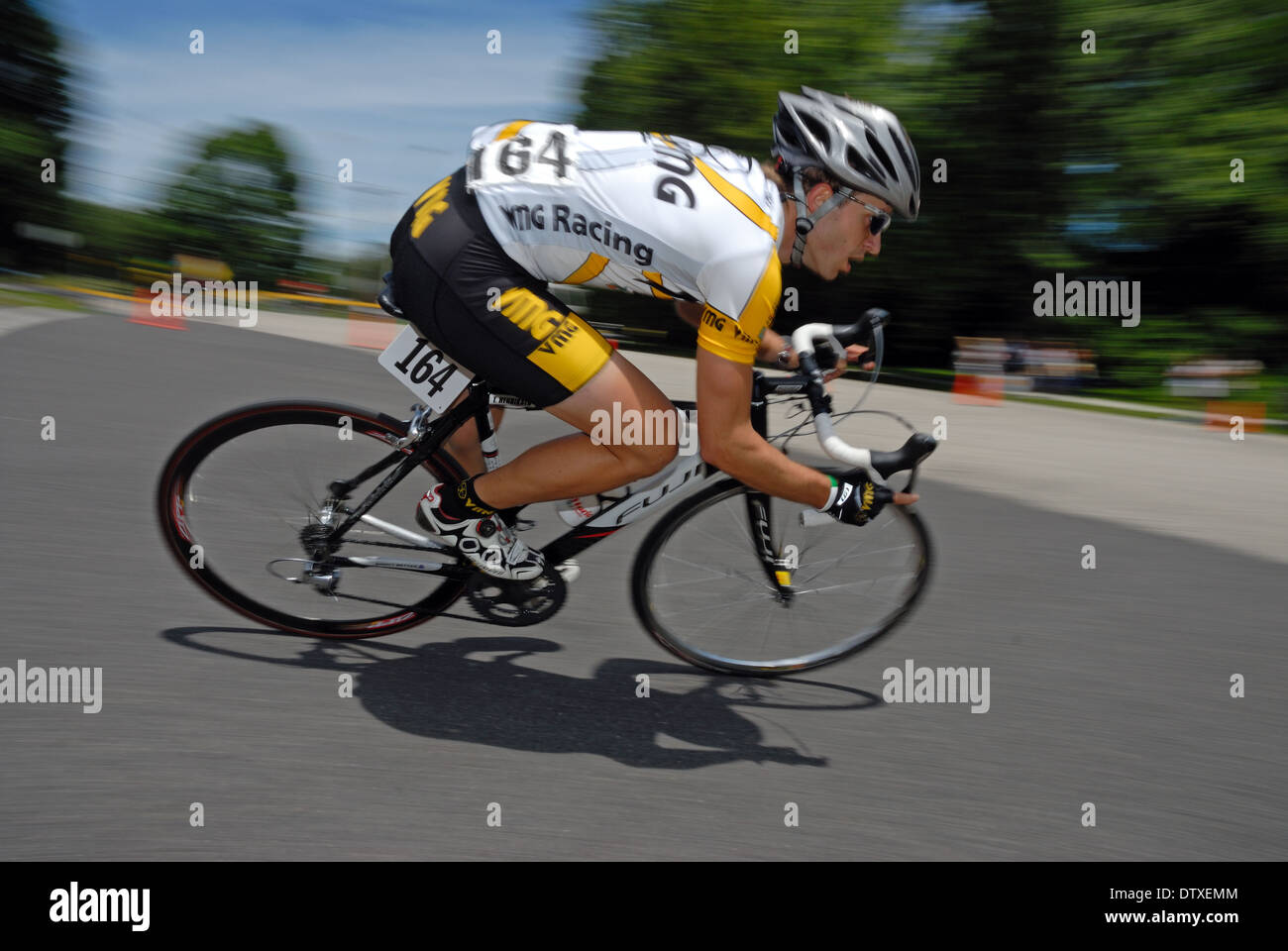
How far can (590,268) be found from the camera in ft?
11.6

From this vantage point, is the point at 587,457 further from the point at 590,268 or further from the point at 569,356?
the point at 590,268

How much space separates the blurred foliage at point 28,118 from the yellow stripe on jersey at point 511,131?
38.3 metres

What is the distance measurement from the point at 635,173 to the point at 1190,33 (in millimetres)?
17511

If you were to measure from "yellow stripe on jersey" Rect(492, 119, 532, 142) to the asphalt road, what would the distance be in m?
1.76

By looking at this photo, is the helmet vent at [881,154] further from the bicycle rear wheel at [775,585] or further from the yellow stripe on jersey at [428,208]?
the yellow stripe on jersey at [428,208]

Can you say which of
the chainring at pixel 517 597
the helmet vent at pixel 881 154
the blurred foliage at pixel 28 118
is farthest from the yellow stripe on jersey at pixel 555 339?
the blurred foliage at pixel 28 118

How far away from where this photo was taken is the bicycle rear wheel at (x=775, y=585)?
411 cm

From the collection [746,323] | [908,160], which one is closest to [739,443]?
[746,323]

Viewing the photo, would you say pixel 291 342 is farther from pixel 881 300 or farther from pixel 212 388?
pixel 881 300

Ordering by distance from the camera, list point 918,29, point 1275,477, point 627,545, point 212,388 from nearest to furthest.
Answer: point 627,545
point 1275,477
point 212,388
point 918,29

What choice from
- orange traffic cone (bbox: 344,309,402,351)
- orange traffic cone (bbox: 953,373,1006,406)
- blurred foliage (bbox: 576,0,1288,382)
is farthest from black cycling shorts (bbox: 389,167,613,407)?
blurred foliage (bbox: 576,0,1288,382)

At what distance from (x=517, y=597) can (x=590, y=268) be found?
3.55 feet

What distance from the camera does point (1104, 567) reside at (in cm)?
595
